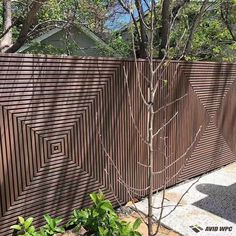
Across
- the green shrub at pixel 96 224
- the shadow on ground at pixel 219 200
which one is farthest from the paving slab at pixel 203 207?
the green shrub at pixel 96 224

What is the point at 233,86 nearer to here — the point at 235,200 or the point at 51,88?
the point at 235,200

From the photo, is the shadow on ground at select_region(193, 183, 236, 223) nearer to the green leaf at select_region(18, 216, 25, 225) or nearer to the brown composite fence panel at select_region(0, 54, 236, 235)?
the brown composite fence panel at select_region(0, 54, 236, 235)

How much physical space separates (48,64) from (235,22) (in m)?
11.0

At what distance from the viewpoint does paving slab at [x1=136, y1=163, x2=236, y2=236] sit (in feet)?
13.5

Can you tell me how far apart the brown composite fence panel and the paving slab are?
13.9 inches

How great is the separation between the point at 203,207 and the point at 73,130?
222 centimetres

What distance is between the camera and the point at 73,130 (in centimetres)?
397

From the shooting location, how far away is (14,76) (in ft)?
10.9

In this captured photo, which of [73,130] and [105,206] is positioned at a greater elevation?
[73,130]

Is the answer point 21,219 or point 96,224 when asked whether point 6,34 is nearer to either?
point 21,219

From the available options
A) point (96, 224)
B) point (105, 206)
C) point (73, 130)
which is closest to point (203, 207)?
point (105, 206)

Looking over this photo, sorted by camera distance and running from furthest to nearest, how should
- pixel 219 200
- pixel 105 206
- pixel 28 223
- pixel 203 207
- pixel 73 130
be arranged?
pixel 219 200, pixel 203 207, pixel 73 130, pixel 105 206, pixel 28 223

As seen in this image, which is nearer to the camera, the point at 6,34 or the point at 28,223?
the point at 28,223

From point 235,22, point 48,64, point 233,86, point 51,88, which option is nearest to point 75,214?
point 51,88
